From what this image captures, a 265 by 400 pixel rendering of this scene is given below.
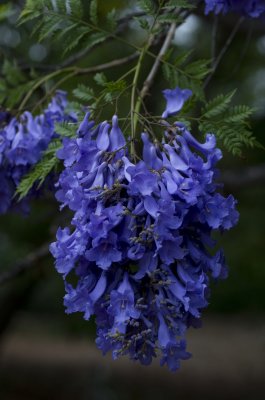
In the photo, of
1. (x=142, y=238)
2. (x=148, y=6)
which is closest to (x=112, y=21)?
(x=148, y=6)

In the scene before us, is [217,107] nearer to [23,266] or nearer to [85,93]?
[85,93]

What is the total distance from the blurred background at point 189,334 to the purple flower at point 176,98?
12.0 inches

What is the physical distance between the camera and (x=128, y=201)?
2.35 m

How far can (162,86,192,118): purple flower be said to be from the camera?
9.18 ft

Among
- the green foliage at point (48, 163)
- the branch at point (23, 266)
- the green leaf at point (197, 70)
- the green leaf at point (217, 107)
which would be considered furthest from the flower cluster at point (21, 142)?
the branch at point (23, 266)

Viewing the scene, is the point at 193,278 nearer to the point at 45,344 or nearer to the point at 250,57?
the point at 250,57

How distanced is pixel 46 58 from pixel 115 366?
10160 mm

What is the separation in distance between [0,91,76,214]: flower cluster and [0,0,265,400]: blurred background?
21.8 inches

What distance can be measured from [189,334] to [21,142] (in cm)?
1889

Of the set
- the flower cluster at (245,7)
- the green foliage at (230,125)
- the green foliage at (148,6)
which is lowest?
the green foliage at (230,125)

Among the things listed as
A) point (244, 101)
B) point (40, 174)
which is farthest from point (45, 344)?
point (40, 174)

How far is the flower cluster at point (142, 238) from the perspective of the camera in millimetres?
2289

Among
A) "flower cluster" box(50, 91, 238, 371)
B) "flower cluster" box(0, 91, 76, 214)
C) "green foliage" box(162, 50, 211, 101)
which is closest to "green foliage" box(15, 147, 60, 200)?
"flower cluster" box(0, 91, 76, 214)

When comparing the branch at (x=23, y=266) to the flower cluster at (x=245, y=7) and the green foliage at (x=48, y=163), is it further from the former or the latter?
the flower cluster at (x=245, y=7)
